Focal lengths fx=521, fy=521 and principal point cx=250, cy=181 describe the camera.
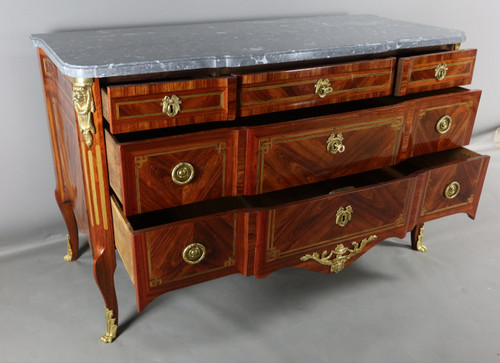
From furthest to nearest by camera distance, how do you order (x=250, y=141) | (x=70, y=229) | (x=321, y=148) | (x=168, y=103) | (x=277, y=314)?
(x=70, y=229)
(x=277, y=314)
(x=321, y=148)
(x=250, y=141)
(x=168, y=103)

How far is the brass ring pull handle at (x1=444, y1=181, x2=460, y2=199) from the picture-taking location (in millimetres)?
1450

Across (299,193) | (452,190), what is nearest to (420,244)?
(452,190)

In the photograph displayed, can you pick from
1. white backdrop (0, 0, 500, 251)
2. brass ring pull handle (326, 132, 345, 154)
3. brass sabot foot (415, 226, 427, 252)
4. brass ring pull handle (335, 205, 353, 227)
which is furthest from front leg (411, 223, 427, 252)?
white backdrop (0, 0, 500, 251)

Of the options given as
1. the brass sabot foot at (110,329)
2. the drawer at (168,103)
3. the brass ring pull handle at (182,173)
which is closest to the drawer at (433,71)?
the drawer at (168,103)

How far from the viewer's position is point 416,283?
1.54 meters

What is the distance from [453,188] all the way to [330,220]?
411 mm

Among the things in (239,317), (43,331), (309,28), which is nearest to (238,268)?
(239,317)

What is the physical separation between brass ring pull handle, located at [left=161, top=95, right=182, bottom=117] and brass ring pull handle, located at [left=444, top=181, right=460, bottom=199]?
0.82 metres

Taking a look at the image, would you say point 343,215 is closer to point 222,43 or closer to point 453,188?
point 453,188

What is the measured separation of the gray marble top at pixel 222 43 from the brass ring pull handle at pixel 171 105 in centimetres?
6

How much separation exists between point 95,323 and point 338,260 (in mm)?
653

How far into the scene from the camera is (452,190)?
4.81ft

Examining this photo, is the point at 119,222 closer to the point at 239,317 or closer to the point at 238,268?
the point at 238,268

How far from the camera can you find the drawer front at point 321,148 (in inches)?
46.4
